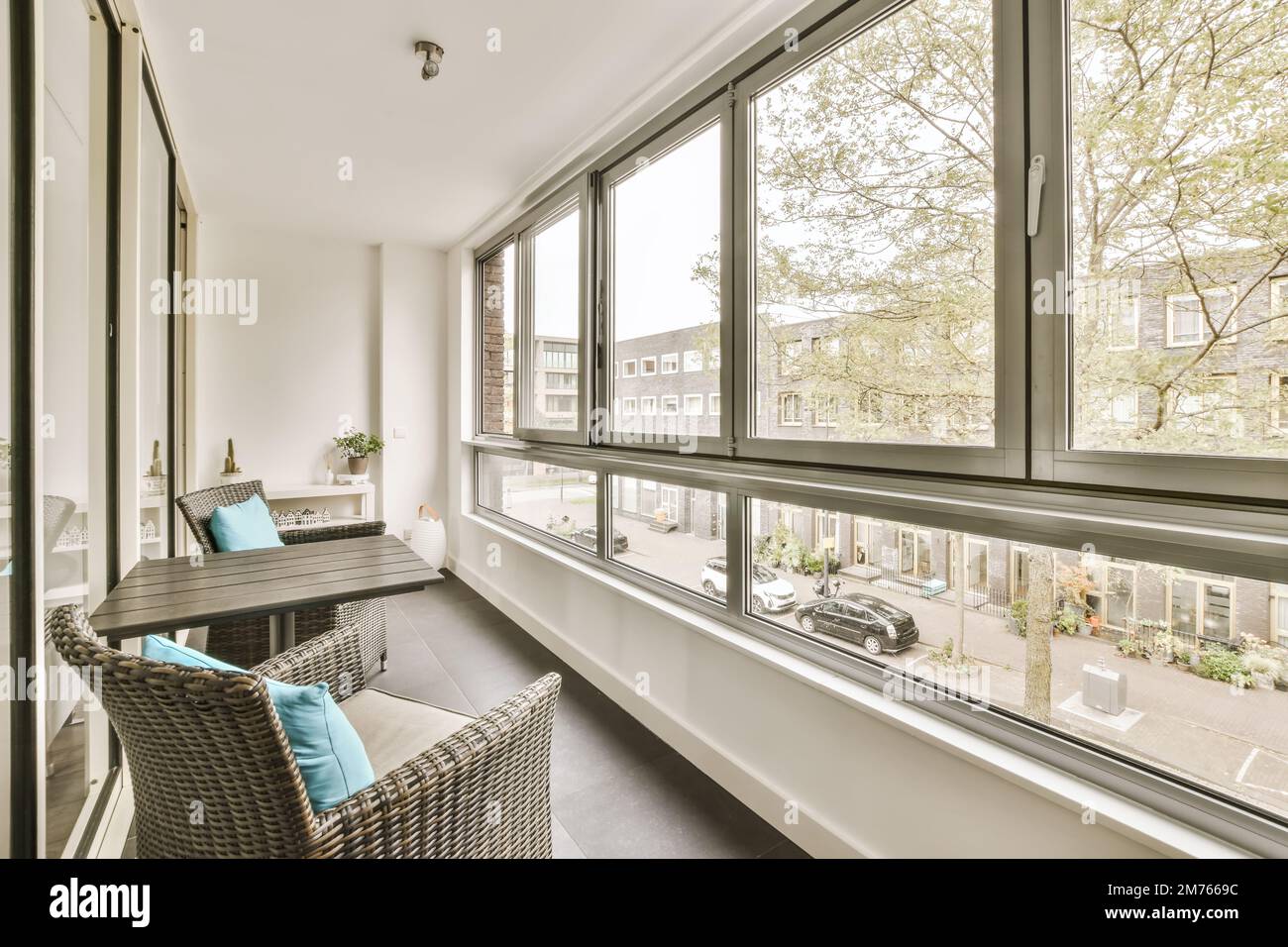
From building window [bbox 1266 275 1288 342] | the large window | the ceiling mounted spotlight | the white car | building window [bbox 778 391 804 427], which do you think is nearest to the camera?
building window [bbox 1266 275 1288 342]

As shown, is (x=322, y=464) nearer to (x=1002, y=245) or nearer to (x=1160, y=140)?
(x=1002, y=245)

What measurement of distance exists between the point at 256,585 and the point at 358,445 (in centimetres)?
299

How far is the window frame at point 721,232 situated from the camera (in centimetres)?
224

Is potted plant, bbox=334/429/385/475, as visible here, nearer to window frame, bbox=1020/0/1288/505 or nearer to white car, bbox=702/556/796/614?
white car, bbox=702/556/796/614

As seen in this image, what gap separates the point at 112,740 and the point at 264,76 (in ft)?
8.39

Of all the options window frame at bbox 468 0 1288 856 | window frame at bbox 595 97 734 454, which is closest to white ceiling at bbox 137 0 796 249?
window frame at bbox 595 97 734 454

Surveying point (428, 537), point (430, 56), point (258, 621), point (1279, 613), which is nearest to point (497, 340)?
point (428, 537)

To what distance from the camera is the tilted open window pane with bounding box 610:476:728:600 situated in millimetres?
2387

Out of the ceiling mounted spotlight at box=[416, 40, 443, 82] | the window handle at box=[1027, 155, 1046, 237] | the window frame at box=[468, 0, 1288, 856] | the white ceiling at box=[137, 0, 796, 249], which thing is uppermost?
the white ceiling at box=[137, 0, 796, 249]

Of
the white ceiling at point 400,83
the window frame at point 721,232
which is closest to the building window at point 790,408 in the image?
the window frame at point 721,232

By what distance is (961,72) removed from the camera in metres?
1.54

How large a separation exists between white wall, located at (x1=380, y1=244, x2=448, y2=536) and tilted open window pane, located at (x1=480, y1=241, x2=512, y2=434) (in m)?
0.55

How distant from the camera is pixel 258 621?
2748 mm
